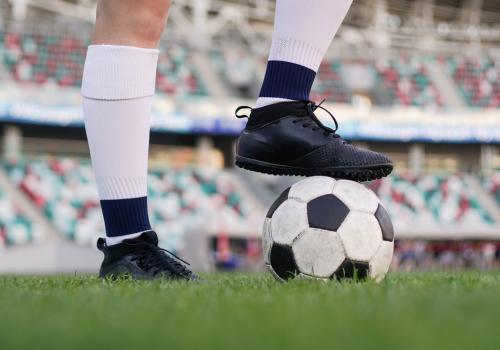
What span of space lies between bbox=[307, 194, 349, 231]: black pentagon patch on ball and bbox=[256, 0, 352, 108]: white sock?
32cm

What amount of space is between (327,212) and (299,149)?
201 millimetres

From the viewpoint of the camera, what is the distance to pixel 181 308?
1352 millimetres

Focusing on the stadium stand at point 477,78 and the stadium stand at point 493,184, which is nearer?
the stadium stand at point 493,184

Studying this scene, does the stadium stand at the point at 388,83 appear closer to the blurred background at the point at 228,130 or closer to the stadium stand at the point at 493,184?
the blurred background at the point at 228,130

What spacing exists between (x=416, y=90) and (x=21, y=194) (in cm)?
1068

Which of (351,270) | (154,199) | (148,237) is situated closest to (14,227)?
(154,199)

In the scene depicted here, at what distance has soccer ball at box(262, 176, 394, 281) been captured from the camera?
79.0 inches

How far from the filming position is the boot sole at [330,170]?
208 centimetres

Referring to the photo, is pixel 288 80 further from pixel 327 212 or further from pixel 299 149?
pixel 327 212

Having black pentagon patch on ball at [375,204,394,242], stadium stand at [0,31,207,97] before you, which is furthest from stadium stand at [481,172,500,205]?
black pentagon patch on ball at [375,204,394,242]

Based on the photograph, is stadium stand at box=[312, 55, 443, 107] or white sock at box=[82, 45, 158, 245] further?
stadium stand at box=[312, 55, 443, 107]

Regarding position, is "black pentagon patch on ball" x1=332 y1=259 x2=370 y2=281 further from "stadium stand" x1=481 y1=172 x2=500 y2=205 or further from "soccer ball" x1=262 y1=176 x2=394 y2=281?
"stadium stand" x1=481 y1=172 x2=500 y2=205

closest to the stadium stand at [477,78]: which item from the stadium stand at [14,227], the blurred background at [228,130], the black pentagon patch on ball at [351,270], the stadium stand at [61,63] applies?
the blurred background at [228,130]

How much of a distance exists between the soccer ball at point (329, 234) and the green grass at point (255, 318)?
207 millimetres
